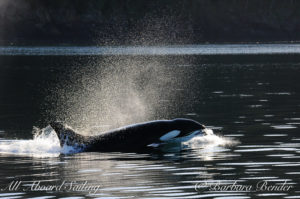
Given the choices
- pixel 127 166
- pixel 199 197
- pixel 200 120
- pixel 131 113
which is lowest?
pixel 199 197

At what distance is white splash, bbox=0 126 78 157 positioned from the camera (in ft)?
87.7

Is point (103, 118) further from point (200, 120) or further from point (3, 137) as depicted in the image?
point (3, 137)

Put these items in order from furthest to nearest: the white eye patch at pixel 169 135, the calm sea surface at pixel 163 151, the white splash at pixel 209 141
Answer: the white splash at pixel 209 141 < the white eye patch at pixel 169 135 < the calm sea surface at pixel 163 151

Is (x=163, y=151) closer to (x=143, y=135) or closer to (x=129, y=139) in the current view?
(x=143, y=135)

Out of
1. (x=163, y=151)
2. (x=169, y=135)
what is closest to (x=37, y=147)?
(x=163, y=151)

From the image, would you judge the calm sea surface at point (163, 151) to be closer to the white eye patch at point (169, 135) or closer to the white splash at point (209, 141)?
the white splash at point (209, 141)

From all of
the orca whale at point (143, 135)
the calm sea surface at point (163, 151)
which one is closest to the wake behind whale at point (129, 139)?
the orca whale at point (143, 135)

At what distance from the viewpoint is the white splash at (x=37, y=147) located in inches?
1052

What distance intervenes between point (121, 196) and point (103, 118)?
18.3m

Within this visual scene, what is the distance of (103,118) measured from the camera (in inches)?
1485

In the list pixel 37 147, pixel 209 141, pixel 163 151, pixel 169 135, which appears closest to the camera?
pixel 163 151

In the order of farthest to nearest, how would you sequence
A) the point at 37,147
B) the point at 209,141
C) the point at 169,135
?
the point at 209,141 < the point at 37,147 < the point at 169,135

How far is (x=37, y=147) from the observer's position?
27844 mm

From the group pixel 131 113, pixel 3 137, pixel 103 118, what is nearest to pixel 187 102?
pixel 131 113
